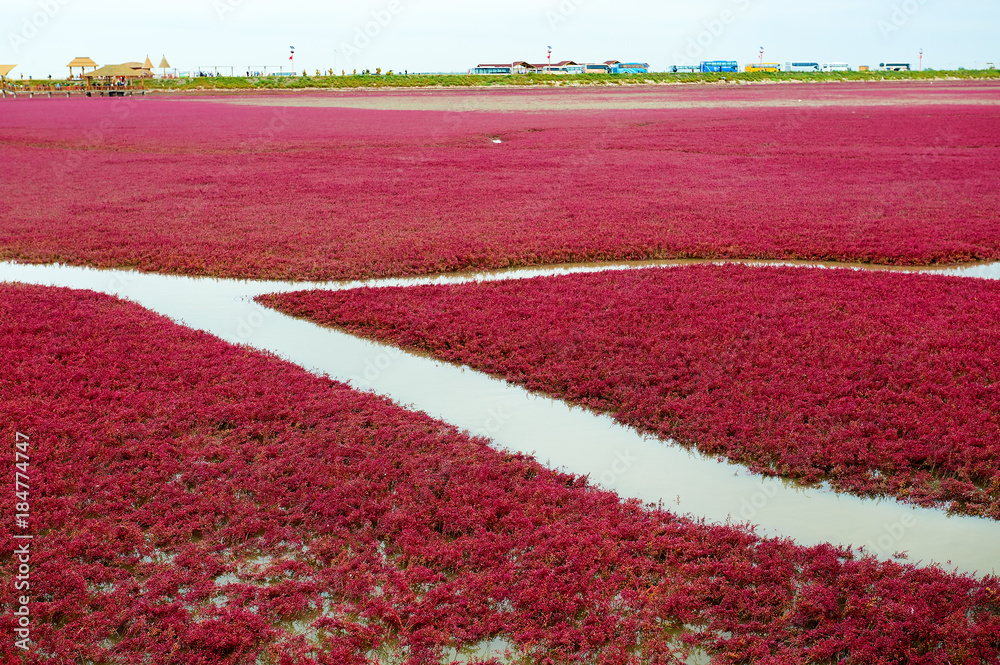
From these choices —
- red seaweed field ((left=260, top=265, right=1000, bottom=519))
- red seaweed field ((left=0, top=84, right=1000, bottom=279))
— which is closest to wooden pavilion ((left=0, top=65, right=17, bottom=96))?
red seaweed field ((left=0, top=84, right=1000, bottom=279))

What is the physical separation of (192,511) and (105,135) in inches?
1825

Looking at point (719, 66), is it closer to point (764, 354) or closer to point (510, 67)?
point (510, 67)

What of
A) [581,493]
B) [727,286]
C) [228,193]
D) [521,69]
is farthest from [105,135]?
[521,69]

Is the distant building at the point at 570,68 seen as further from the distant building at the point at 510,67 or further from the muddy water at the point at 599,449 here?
the muddy water at the point at 599,449

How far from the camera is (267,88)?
397 ft

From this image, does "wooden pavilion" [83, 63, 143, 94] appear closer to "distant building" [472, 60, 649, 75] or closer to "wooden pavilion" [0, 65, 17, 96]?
"wooden pavilion" [0, 65, 17, 96]

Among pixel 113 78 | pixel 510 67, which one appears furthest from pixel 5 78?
pixel 510 67

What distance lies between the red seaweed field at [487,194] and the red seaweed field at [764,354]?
9.44 ft

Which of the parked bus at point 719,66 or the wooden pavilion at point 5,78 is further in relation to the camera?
the parked bus at point 719,66

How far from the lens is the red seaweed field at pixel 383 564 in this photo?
5.77 meters

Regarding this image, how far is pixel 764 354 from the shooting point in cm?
1115

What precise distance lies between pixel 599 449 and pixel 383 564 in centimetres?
322

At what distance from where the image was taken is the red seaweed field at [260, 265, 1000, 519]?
8516 millimetres

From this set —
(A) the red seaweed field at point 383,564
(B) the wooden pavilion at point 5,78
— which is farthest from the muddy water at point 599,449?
(B) the wooden pavilion at point 5,78
